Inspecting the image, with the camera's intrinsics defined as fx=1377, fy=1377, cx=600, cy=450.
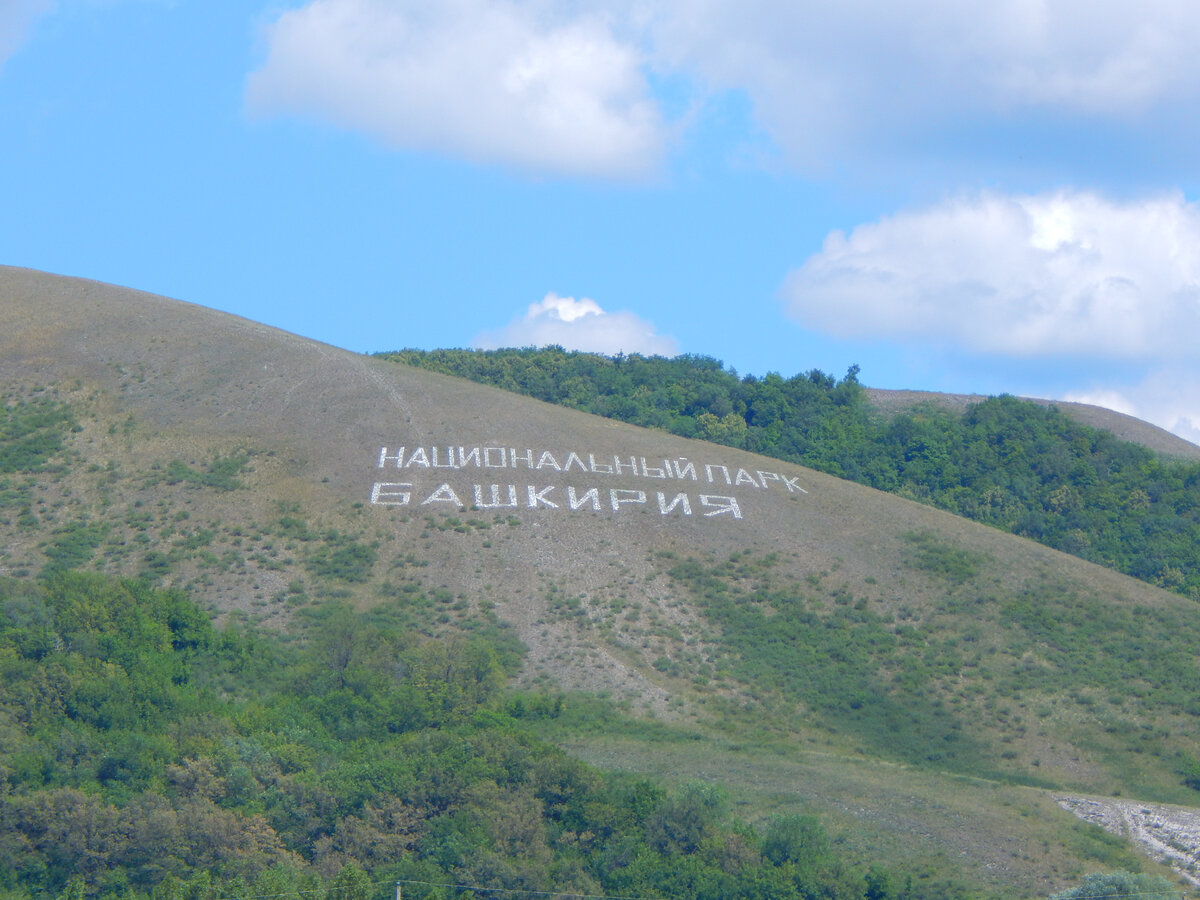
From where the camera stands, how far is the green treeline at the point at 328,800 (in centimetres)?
2661

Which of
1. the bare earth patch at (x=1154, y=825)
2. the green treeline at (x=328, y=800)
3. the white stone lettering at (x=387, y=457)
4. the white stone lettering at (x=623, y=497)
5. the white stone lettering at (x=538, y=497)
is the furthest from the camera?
the white stone lettering at (x=387, y=457)

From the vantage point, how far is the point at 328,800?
95.4ft

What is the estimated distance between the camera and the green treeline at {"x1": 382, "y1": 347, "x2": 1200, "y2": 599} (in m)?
75.9

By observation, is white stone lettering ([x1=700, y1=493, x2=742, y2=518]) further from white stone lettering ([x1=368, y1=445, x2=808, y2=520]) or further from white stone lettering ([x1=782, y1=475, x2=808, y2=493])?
white stone lettering ([x1=782, y1=475, x2=808, y2=493])

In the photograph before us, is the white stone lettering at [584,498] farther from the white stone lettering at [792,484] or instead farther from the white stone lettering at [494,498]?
the white stone lettering at [792,484]

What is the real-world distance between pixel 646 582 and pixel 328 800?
22058mm

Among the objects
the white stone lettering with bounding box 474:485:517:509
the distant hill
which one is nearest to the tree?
the white stone lettering with bounding box 474:485:517:509

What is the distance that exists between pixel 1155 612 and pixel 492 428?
2753 centimetres

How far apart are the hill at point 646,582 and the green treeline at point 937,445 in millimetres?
20805

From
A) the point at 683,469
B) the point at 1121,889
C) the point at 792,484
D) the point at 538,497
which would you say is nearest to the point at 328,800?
the point at 1121,889

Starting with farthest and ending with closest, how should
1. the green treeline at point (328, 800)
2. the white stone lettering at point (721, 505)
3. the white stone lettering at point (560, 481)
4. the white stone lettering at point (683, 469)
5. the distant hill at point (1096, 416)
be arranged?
1. the distant hill at point (1096, 416)
2. the white stone lettering at point (683, 469)
3. the white stone lettering at point (721, 505)
4. the white stone lettering at point (560, 481)
5. the green treeline at point (328, 800)

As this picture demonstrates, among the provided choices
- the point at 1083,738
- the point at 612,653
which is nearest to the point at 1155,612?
the point at 1083,738

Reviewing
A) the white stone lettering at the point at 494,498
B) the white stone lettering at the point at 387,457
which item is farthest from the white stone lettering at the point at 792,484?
the white stone lettering at the point at 387,457

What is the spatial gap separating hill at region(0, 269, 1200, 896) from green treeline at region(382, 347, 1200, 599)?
2080 cm
